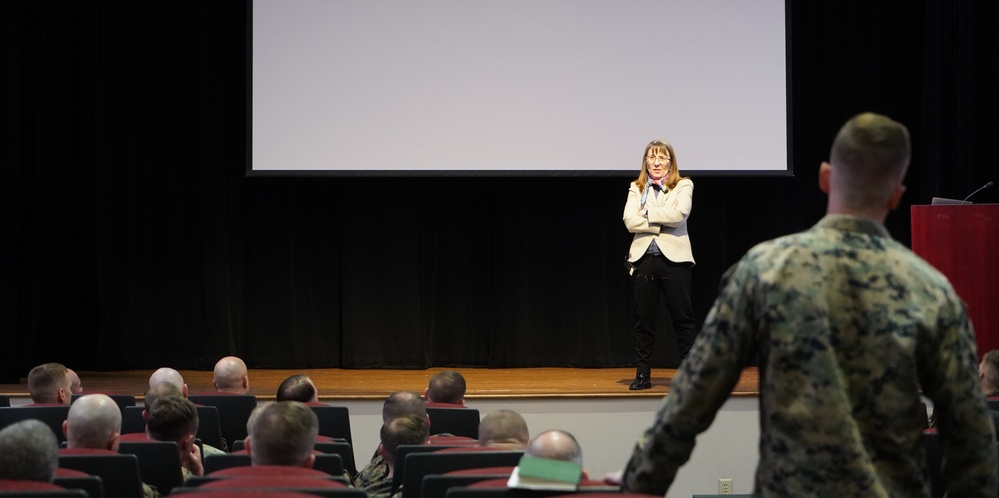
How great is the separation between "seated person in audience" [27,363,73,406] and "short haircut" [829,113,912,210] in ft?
11.8

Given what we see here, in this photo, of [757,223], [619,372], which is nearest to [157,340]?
[619,372]

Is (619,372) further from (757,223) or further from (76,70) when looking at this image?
(76,70)

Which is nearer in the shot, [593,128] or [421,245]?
[593,128]

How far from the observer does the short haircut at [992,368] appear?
→ 4.49 m

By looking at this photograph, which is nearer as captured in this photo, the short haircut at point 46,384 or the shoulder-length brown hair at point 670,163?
the short haircut at point 46,384

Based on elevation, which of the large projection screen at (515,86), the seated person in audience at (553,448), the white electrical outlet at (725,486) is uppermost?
the large projection screen at (515,86)

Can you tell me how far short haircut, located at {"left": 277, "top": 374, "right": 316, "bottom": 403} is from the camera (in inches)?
177

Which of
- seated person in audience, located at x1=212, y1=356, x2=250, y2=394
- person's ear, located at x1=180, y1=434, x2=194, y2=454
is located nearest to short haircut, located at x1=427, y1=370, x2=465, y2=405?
seated person in audience, located at x1=212, y1=356, x2=250, y2=394

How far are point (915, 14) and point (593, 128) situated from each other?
2.47m

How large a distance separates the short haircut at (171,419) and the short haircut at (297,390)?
0.87 m

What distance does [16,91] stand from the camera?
710 cm

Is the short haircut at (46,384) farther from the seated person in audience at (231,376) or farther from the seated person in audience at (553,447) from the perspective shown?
the seated person in audience at (553,447)

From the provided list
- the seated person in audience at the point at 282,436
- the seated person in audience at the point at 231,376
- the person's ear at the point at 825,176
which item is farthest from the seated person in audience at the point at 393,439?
the person's ear at the point at 825,176

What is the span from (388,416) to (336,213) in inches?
161
